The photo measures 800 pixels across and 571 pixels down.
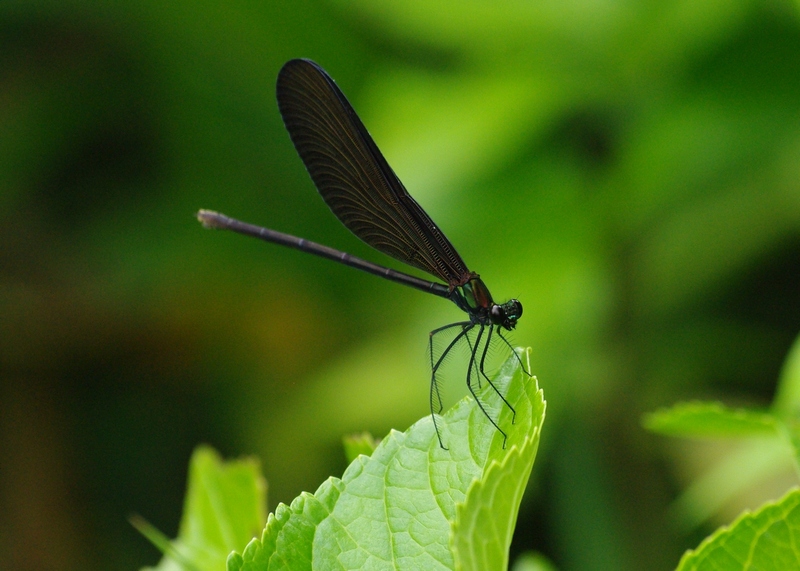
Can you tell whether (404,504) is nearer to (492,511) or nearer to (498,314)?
(492,511)

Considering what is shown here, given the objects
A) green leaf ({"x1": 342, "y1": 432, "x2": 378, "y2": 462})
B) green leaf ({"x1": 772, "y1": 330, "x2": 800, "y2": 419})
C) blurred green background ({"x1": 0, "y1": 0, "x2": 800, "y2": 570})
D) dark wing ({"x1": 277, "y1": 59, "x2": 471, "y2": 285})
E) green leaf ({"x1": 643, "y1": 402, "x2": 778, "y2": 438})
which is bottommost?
green leaf ({"x1": 342, "y1": 432, "x2": 378, "y2": 462})

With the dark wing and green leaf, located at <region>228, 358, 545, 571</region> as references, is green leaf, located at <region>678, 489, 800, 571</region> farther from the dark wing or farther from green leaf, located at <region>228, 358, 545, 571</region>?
the dark wing

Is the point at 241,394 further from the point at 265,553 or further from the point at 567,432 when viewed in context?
the point at 265,553

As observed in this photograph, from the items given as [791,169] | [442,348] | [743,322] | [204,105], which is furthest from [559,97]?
[204,105]

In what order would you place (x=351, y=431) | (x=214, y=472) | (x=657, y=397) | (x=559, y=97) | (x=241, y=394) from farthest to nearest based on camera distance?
(x=241, y=394) < (x=351, y=431) < (x=657, y=397) < (x=559, y=97) < (x=214, y=472)

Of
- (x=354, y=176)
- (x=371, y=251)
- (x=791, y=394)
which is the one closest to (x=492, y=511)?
(x=791, y=394)

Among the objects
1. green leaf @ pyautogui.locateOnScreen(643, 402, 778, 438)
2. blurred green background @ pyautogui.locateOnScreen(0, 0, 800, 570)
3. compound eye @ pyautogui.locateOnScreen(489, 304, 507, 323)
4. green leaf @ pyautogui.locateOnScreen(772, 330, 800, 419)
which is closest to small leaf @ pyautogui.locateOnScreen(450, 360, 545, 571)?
green leaf @ pyautogui.locateOnScreen(643, 402, 778, 438)
